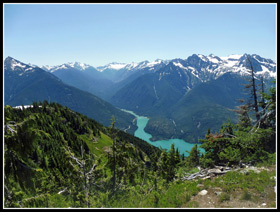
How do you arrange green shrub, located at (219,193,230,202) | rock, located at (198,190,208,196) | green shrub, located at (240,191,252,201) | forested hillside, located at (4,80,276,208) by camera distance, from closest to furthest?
forested hillside, located at (4,80,276,208) → green shrub, located at (240,191,252,201) → green shrub, located at (219,193,230,202) → rock, located at (198,190,208,196)

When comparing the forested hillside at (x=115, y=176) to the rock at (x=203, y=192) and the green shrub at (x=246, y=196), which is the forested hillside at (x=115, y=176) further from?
the rock at (x=203, y=192)

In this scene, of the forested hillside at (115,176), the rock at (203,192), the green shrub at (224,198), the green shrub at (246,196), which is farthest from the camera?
the rock at (203,192)

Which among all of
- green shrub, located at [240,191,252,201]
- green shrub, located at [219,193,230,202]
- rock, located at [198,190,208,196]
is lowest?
rock, located at [198,190,208,196]

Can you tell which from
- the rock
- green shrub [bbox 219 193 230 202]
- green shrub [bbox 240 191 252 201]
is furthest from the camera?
the rock

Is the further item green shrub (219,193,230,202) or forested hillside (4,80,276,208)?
green shrub (219,193,230,202)

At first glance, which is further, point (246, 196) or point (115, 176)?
point (115, 176)

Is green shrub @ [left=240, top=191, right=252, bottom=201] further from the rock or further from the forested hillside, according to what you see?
the rock

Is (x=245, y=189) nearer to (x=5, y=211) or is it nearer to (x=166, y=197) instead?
(x=166, y=197)

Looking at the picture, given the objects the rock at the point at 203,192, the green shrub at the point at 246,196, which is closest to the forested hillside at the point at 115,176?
the green shrub at the point at 246,196

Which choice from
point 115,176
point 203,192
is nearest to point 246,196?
point 203,192

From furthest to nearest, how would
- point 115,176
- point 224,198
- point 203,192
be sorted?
point 115,176 < point 203,192 < point 224,198

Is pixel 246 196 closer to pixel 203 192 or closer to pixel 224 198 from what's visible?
pixel 224 198

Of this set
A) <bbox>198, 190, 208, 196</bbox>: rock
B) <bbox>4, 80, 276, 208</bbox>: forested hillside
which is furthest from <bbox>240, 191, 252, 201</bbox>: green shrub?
<bbox>198, 190, 208, 196</bbox>: rock
